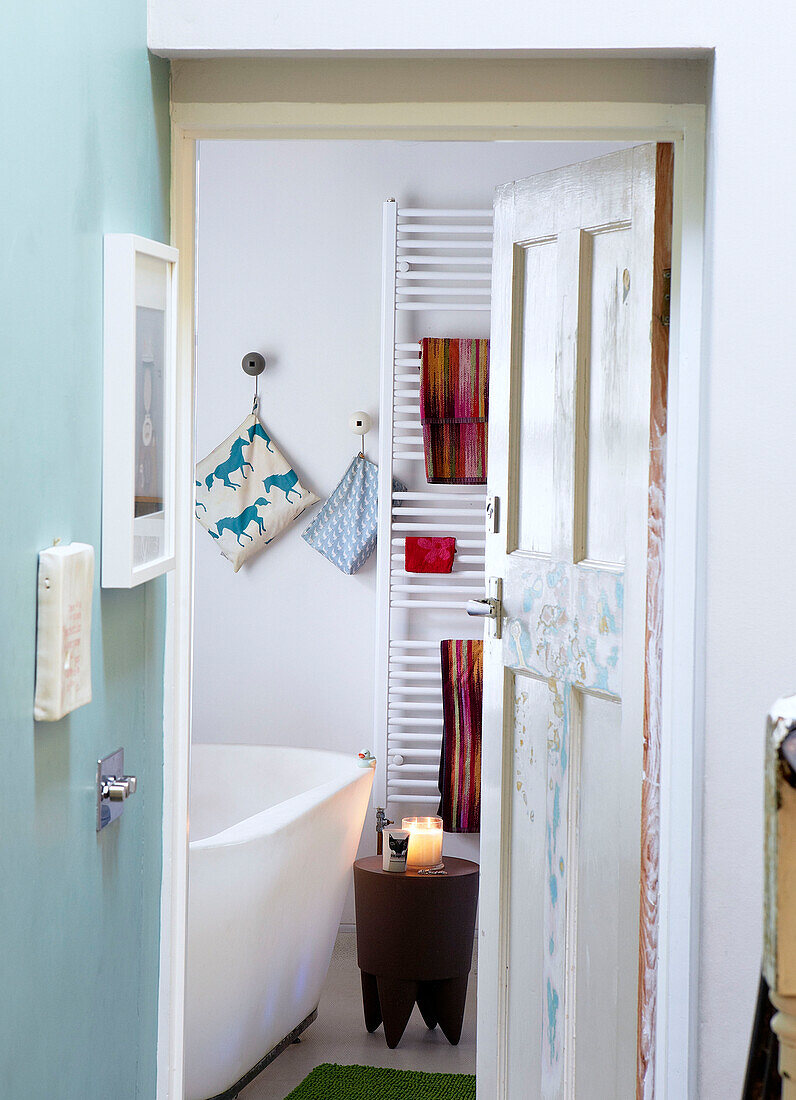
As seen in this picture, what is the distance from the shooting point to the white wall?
147 inches

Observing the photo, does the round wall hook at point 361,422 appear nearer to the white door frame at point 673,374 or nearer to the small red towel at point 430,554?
the small red towel at point 430,554

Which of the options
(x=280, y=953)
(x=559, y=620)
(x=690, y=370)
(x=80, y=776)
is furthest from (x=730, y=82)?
(x=280, y=953)

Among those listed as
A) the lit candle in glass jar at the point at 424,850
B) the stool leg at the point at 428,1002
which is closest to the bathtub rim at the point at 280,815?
the lit candle in glass jar at the point at 424,850

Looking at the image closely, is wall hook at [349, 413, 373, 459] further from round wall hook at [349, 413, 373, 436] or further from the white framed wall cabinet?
the white framed wall cabinet

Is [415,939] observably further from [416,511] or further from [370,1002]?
[416,511]

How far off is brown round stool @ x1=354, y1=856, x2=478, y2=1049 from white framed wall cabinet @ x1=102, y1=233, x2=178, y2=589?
5.29 feet

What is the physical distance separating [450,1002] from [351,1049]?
289mm

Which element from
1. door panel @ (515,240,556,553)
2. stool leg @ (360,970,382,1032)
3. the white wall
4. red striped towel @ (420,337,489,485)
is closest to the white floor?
stool leg @ (360,970,382,1032)

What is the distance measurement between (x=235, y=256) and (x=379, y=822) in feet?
6.43

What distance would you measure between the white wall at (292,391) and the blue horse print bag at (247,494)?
80 millimetres

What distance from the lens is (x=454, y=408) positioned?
352cm

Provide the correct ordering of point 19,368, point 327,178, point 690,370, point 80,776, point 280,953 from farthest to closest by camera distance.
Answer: point 327,178 → point 280,953 → point 690,370 → point 80,776 → point 19,368

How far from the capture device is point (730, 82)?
1.49 meters

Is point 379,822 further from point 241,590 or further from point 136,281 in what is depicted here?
point 136,281
